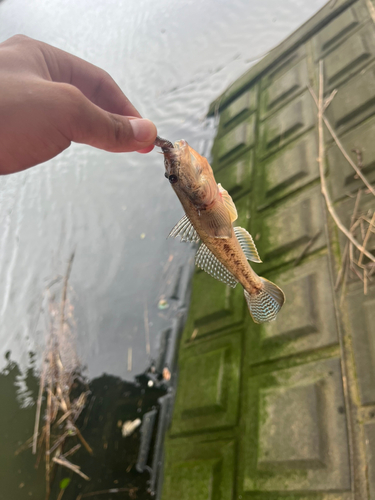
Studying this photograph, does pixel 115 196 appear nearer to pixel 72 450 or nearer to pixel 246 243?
pixel 72 450

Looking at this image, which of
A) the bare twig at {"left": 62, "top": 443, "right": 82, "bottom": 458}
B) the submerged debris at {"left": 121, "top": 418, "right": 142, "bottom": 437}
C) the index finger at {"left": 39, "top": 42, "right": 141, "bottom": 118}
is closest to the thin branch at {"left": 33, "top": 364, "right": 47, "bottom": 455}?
the bare twig at {"left": 62, "top": 443, "right": 82, "bottom": 458}

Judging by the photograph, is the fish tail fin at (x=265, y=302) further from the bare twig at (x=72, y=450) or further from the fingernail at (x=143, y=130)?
the bare twig at (x=72, y=450)

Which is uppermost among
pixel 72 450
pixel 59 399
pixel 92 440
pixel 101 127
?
pixel 101 127

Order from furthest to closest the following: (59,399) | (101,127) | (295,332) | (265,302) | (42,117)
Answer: (59,399), (295,332), (265,302), (101,127), (42,117)

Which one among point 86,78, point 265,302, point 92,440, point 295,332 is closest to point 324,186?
point 295,332

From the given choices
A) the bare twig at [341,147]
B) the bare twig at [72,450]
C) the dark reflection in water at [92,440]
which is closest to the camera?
the bare twig at [341,147]

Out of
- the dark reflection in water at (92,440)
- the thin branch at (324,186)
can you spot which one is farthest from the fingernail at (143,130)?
A: the dark reflection in water at (92,440)
